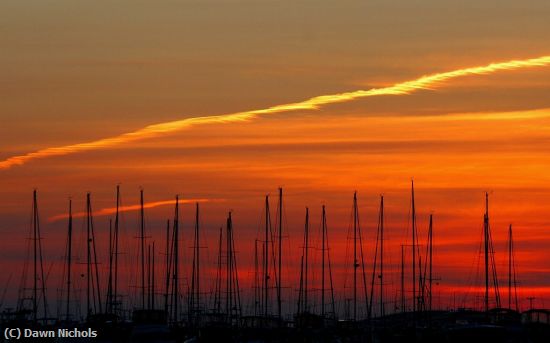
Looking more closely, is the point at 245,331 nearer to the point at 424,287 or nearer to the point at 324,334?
the point at 324,334

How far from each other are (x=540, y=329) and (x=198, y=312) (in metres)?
27.0

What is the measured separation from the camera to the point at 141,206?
115062mm

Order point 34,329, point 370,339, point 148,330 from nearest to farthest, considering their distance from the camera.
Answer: point 148,330
point 34,329
point 370,339

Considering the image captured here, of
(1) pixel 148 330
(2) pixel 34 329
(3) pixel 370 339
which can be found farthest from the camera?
(3) pixel 370 339

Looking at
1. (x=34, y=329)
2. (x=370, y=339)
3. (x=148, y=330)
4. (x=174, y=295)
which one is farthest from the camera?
(x=174, y=295)

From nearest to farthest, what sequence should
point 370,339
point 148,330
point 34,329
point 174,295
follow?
point 148,330, point 34,329, point 370,339, point 174,295

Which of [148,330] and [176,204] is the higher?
[176,204]

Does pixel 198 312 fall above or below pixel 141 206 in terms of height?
below

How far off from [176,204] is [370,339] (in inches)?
791

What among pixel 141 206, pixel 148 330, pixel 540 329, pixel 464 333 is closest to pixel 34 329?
pixel 148 330

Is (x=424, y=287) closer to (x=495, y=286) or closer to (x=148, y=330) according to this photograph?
(x=495, y=286)

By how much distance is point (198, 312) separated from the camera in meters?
120

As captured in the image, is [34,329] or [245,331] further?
[245,331]

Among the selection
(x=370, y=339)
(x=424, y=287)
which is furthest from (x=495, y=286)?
(x=370, y=339)
